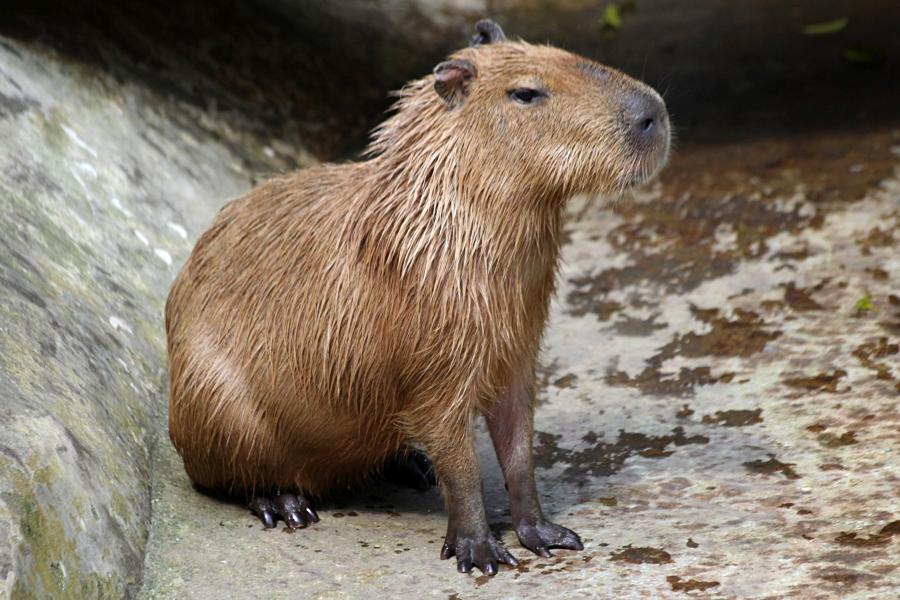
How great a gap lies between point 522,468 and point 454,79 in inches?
48.2

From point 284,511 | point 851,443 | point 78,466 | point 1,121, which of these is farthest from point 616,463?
point 1,121

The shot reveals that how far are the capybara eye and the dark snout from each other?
0.86 feet

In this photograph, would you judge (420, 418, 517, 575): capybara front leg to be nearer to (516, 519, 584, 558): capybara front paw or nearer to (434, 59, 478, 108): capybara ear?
(516, 519, 584, 558): capybara front paw

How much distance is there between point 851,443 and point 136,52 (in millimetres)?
4172

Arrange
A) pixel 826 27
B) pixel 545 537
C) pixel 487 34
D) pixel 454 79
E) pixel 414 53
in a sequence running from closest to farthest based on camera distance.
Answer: pixel 454 79 < pixel 545 537 < pixel 487 34 < pixel 826 27 < pixel 414 53

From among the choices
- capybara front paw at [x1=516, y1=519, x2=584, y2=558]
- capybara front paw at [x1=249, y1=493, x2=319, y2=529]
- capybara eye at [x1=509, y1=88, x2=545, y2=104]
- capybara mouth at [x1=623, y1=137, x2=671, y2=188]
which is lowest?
capybara front paw at [x1=249, y1=493, x2=319, y2=529]

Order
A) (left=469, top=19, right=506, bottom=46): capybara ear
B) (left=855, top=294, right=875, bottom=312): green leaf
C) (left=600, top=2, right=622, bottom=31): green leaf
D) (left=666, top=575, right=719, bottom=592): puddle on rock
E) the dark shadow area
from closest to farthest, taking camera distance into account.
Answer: (left=666, top=575, right=719, bottom=592): puddle on rock
(left=469, top=19, right=506, bottom=46): capybara ear
(left=855, top=294, right=875, bottom=312): green leaf
the dark shadow area
(left=600, top=2, right=622, bottom=31): green leaf

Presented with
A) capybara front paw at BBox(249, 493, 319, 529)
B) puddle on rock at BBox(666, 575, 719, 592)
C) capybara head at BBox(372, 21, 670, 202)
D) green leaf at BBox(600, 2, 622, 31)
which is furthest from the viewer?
green leaf at BBox(600, 2, 622, 31)

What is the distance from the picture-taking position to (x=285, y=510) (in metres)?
4.16

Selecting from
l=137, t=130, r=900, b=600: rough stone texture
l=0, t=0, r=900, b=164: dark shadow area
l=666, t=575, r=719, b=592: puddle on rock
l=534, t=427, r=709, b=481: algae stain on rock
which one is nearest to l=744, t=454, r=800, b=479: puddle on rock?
l=137, t=130, r=900, b=600: rough stone texture

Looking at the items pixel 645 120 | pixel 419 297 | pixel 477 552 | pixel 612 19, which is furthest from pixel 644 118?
pixel 612 19

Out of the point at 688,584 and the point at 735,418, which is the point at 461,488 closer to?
the point at 688,584

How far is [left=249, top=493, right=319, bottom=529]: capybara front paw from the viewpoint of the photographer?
4.15 meters

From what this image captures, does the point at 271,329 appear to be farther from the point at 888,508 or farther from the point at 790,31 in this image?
the point at 790,31
